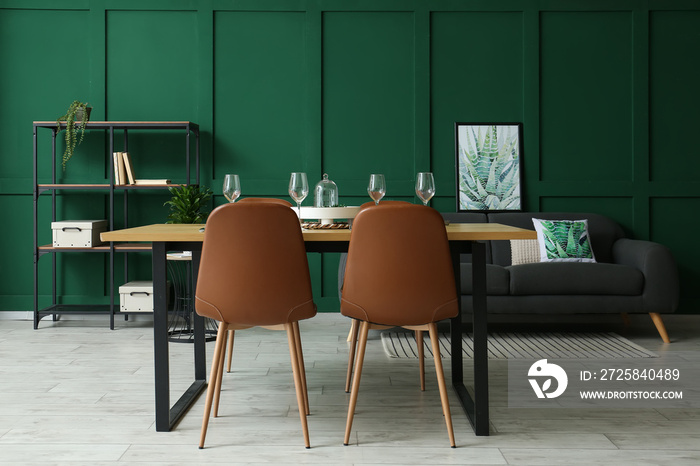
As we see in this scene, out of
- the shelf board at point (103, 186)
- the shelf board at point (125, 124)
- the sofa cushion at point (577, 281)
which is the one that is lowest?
the sofa cushion at point (577, 281)

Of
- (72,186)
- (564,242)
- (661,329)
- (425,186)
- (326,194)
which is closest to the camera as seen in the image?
(326,194)

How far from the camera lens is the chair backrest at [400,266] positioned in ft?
7.72

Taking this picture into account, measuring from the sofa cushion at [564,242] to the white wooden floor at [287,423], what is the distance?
1.00 meters

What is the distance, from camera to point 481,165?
5145mm

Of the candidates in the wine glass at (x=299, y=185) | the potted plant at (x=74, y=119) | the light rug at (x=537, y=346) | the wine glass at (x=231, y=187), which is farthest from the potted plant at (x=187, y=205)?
the wine glass at (x=299, y=185)

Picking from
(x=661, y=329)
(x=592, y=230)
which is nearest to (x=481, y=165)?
(x=592, y=230)

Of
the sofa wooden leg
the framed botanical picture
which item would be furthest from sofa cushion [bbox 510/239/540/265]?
the sofa wooden leg

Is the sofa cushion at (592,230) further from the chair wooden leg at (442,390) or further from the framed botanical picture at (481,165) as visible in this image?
the chair wooden leg at (442,390)

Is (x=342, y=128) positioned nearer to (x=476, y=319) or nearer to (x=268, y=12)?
(x=268, y=12)

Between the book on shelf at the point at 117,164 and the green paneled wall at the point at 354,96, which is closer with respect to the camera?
the book on shelf at the point at 117,164

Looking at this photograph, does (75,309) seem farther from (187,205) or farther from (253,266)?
(253,266)

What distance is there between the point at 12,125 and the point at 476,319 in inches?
164

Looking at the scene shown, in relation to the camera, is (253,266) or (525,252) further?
(525,252)

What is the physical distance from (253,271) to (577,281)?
2.58 meters
